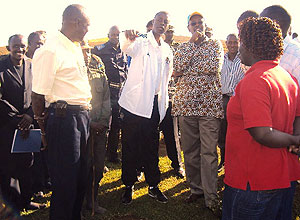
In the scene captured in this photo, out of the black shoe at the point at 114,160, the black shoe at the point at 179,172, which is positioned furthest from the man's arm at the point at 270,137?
the black shoe at the point at 114,160

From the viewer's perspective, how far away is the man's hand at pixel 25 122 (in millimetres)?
3614

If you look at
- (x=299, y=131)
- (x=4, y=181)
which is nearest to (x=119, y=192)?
(x=4, y=181)

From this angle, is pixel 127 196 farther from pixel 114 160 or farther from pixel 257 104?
pixel 257 104

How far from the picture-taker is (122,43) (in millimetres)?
3973

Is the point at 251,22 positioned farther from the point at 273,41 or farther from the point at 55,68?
the point at 55,68

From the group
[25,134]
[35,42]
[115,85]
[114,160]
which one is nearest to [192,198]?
[114,160]

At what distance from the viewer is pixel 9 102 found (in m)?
3.79

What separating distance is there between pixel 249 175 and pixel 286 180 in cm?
24

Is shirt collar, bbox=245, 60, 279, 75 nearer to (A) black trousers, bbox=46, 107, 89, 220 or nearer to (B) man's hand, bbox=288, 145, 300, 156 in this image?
(B) man's hand, bbox=288, 145, 300, 156

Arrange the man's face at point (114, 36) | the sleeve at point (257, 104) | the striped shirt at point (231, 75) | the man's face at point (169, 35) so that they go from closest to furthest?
the sleeve at point (257, 104) < the striped shirt at point (231, 75) < the man's face at point (169, 35) < the man's face at point (114, 36)

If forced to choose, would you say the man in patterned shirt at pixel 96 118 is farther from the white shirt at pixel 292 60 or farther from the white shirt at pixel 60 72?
the white shirt at pixel 292 60

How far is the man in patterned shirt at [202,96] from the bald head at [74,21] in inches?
65.6

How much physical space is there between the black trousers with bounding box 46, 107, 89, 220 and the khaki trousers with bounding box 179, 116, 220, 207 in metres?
1.79

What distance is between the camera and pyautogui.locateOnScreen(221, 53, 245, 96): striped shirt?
5156 millimetres
